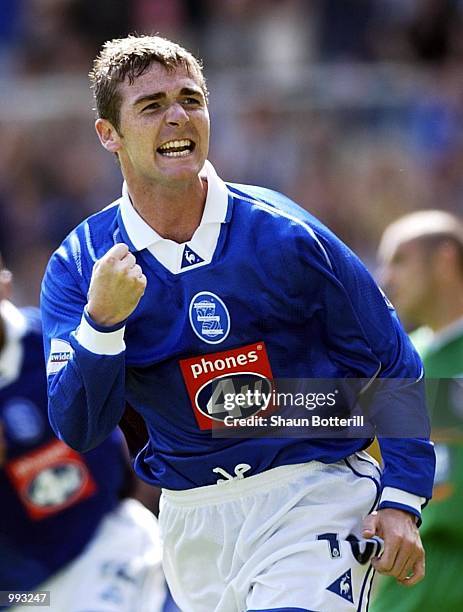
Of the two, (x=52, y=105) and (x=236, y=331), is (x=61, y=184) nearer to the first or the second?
(x=52, y=105)

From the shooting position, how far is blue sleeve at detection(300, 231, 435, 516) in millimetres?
4117

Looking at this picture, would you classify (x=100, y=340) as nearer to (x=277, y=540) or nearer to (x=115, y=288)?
(x=115, y=288)

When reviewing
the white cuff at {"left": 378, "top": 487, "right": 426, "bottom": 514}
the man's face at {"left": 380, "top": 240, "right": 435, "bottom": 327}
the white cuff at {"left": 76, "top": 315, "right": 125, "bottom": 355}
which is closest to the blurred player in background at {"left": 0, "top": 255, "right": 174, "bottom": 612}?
the man's face at {"left": 380, "top": 240, "right": 435, "bottom": 327}

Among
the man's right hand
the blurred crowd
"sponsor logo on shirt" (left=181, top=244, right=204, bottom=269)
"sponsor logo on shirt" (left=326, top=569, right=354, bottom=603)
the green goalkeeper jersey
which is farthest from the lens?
the blurred crowd

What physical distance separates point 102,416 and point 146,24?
9.15m

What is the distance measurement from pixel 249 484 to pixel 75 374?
0.65 m

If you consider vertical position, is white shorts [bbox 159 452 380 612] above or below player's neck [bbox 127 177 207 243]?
below

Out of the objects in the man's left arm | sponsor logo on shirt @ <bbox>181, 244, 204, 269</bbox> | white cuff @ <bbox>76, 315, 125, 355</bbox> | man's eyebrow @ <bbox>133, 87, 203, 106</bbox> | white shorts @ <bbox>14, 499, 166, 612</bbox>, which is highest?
man's eyebrow @ <bbox>133, 87, 203, 106</bbox>

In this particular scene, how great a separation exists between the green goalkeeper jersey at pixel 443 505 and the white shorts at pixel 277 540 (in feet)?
6.13

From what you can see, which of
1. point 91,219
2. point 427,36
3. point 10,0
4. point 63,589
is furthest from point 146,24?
point 91,219

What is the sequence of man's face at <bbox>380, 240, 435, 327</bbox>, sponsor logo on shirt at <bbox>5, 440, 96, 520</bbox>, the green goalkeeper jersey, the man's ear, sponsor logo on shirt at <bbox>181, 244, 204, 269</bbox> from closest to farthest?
sponsor logo on shirt at <bbox>181, 244, 204, 269</bbox>, the man's ear, sponsor logo on shirt at <bbox>5, 440, 96, 520</bbox>, the green goalkeeper jersey, man's face at <bbox>380, 240, 435, 327</bbox>

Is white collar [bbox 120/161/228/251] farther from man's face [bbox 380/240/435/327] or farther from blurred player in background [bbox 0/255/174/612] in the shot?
man's face [bbox 380/240/435/327]

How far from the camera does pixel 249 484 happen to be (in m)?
4.23

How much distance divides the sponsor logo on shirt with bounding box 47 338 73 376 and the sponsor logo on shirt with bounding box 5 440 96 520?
6.19 feet
